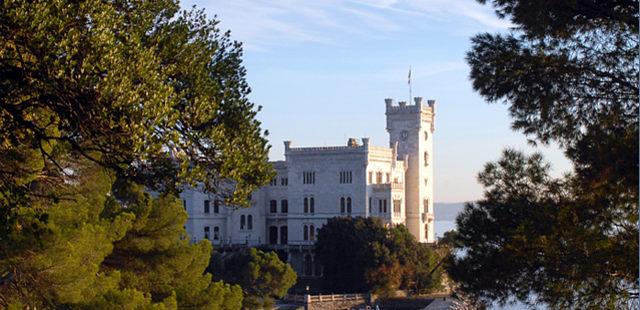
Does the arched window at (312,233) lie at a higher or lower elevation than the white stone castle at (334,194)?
lower

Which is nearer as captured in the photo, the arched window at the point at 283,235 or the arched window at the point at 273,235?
the arched window at the point at 283,235

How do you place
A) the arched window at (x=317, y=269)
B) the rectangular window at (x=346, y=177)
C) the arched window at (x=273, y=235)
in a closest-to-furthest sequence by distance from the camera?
1. the arched window at (x=317, y=269)
2. the rectangular window at (x=346, y=177)
3. the arched window at (x=273, y=235)

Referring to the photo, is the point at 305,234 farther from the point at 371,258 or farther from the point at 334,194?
the point at 371,258

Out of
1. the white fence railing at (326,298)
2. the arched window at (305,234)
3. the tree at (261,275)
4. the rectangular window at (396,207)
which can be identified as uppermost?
the rectangular window at (396,207)

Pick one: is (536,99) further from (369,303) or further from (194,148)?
(369,303)

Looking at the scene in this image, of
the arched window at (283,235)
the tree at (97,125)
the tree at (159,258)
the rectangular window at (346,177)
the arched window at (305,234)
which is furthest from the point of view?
the arched window at (283,235)

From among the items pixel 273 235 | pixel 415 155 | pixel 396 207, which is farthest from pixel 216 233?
pixel 415 155

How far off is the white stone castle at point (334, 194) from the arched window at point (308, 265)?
0.06m

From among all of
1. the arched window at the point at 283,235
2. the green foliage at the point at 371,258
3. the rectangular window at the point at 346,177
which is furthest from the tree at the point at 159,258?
the arched window at the point at 283,235

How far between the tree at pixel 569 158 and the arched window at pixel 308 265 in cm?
5657

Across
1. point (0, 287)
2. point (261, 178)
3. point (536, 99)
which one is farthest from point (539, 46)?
point (0, 287)

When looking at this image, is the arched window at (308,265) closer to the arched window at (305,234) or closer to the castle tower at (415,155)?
the arched window at (305,234)

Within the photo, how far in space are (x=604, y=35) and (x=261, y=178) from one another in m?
4.93

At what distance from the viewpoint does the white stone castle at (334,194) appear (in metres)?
74.2
